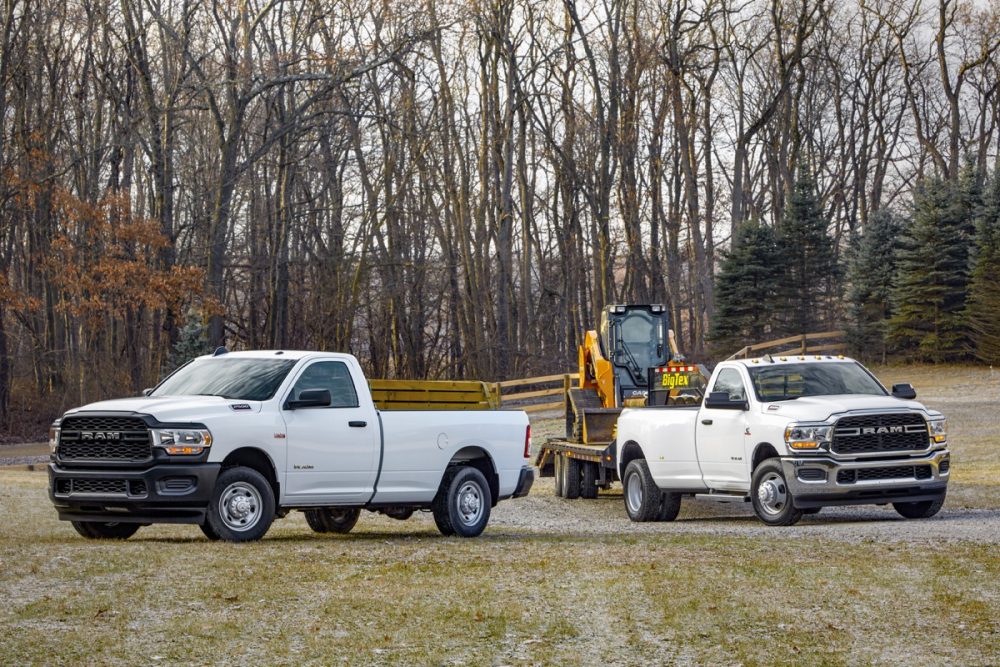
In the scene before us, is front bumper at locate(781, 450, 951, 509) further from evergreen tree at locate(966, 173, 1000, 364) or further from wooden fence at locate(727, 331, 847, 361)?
wooden fence at locate(727, 331, 847, 361)

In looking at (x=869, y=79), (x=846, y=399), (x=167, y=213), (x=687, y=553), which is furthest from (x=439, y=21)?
(x=687, y=553)

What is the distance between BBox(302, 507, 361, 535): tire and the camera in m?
17.2

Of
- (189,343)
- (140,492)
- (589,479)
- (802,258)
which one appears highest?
(802,258)

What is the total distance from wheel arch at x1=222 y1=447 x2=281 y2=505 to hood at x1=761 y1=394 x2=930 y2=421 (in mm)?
6426

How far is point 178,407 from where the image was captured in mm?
13820

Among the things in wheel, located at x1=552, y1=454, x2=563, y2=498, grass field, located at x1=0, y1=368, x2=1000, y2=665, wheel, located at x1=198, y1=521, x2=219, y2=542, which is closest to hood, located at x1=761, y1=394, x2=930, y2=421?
grass field, located at x1=0, y1=368, x2=1000, y2=665

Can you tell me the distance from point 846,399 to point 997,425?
1962 centimetres

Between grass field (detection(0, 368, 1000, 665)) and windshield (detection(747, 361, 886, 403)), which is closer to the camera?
grass field (detection(0, 368, 1000, 665))

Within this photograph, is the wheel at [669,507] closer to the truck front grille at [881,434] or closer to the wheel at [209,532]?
the truck front grille at [881,434]

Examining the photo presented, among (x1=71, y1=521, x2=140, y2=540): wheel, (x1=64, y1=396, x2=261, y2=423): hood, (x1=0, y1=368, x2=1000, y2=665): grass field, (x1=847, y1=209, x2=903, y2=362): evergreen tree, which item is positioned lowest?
(x1=0, y1=368, x2=1000, y2=665): grass field

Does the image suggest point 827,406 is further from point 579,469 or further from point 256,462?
point 579,469

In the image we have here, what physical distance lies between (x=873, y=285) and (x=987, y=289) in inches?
258

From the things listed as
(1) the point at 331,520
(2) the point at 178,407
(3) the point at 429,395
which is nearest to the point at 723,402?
(3) the point at 429,395

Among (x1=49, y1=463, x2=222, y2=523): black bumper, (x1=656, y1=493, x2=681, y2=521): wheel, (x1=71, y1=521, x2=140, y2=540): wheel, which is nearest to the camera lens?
(x1=49, y1=463, x2=222, y2=523): black bumper
